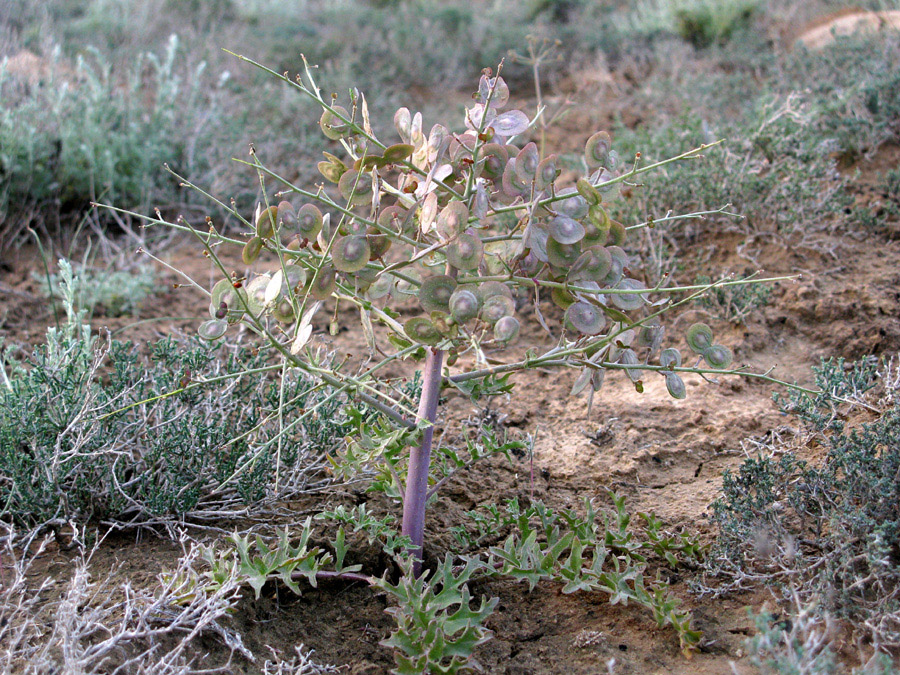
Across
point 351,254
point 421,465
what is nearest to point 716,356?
point 421,465

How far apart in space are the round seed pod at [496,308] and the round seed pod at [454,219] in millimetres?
144

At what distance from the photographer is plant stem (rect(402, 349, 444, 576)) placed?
64.2 inches

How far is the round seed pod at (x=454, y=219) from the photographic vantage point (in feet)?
4.46

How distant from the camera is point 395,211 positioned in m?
1.58

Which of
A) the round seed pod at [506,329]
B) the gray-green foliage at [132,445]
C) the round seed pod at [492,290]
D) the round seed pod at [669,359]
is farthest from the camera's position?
the gray-green foliage at [132,445]

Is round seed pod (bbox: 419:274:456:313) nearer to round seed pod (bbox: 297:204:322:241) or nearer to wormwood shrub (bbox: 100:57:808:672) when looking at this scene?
wormwood shrub (bbox: 100:57:808:672)

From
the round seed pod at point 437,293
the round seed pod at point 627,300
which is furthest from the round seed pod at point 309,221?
the round seed pod at point 627,300

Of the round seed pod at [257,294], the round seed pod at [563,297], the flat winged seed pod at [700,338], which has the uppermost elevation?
the round seed pod at [563,297]

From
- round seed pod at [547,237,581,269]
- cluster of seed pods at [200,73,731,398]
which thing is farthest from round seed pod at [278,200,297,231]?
round seed pod at [547,237,581,269]

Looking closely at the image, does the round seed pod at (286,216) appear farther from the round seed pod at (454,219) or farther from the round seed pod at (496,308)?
the round seed pod at (496,308)

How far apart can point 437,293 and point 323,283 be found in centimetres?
22

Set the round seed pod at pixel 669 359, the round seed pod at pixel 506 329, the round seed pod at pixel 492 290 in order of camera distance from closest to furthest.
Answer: the round seed pod at pixel 506 329 → the round seed pod at pixel 492 290 → the round seed pod at pixel 669 359

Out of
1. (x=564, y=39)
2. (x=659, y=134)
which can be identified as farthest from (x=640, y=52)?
(x=659, y=134)

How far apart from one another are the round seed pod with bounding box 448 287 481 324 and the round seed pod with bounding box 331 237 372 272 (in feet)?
0.61
